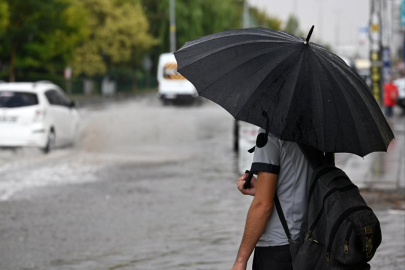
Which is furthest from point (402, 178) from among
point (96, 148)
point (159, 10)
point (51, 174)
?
point (159, 10)

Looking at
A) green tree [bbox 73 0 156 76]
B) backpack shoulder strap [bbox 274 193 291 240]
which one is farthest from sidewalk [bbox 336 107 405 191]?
green tree [bbox 73 0 156 76]

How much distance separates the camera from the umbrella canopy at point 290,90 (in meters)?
3.76

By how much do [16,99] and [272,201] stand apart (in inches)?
614

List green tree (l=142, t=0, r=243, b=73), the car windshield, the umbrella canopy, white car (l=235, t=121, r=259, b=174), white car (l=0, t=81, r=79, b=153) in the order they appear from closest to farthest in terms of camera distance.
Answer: the umbrella canopy < white car (l=235, t=121, r=259, b=174) < white car (l=0, t=81, r=79, b=153) < the car windshield < green tree (l=142, t=0, r=243, b=73)

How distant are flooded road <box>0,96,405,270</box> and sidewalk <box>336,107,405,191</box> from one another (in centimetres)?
164

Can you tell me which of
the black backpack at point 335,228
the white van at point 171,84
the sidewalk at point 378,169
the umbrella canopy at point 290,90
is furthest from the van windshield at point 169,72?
the black backpack at point 335,228

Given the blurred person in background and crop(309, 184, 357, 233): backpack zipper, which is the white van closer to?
the blurred person in background

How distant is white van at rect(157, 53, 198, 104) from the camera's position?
47.1m

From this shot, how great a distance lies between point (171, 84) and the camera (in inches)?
1874

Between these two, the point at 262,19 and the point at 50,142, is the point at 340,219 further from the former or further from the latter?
the point at 262,19

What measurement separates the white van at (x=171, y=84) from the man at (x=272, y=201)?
141 ft

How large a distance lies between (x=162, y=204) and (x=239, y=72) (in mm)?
7598

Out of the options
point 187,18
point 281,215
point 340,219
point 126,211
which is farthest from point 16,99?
point 187,18

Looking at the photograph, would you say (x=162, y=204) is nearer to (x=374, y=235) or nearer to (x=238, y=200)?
(x=238, y=200)
